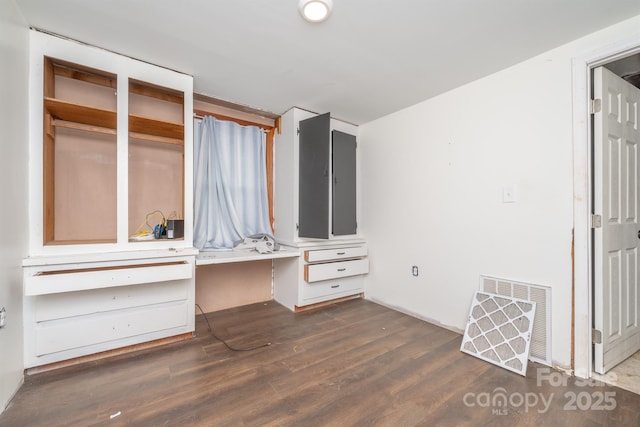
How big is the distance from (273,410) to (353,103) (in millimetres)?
2696

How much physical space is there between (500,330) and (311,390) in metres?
1.48

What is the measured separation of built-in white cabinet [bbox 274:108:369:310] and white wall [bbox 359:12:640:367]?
0.27 meters

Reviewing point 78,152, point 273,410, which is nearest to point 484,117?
point 273,410

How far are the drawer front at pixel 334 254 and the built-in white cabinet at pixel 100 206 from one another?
1.19 metres

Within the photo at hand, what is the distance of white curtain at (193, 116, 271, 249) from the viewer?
2.76 m

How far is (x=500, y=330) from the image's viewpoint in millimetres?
2014

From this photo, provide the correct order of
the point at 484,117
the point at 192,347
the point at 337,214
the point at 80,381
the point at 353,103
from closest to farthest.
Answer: the point at 80,381 < the point at 192,347 < the point at 484,117 < the point at 353,103 < the point at 337,214

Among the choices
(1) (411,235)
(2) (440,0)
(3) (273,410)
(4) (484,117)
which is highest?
(2) (440,0)

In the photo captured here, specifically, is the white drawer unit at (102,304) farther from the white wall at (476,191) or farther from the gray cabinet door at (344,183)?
the white wall at (476,191)

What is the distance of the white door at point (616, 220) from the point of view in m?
1.74

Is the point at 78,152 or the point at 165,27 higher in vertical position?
the point at 165,27

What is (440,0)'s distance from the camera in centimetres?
146

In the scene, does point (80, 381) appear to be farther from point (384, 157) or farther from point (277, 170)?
point (384, 157)

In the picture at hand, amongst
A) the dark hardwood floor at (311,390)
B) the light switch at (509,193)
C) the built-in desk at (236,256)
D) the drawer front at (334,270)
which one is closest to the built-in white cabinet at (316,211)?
the drawer front at (334,270)
